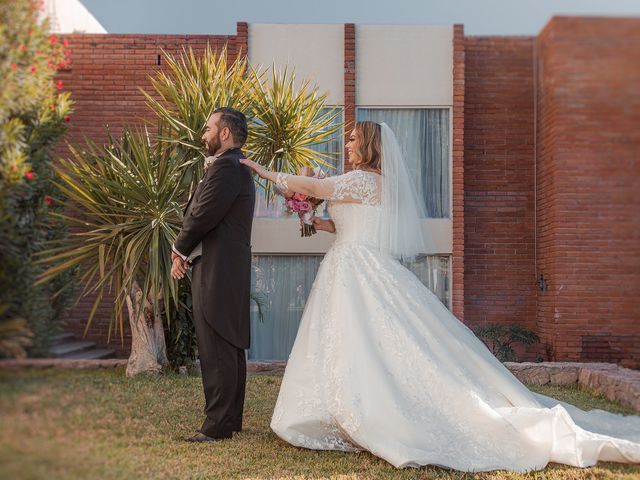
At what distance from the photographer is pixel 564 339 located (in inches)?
347

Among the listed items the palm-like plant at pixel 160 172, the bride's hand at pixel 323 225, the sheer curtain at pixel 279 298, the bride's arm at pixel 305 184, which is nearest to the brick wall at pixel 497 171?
the sheer curtain at pixel 279 298

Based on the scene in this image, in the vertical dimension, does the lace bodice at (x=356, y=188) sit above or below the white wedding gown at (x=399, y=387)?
above

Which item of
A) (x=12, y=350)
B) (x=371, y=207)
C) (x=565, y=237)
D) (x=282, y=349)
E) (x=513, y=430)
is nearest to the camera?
(x=12, y=350)

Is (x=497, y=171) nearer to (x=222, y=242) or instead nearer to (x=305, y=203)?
(x=305, y=203)

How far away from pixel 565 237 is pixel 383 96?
341 centimetres

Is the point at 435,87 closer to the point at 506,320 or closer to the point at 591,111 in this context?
the point at 506,320

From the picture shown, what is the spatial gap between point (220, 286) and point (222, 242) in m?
0.28

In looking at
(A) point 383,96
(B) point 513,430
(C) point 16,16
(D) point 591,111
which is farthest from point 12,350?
(A) point 383,96

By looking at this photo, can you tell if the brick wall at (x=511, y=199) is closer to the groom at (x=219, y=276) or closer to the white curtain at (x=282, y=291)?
the white curtain at (x=282, y=291)

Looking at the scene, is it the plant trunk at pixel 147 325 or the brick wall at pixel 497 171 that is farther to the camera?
the brick wall at pixel 497 171

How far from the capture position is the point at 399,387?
418cm

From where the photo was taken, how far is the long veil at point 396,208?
474 centimetres

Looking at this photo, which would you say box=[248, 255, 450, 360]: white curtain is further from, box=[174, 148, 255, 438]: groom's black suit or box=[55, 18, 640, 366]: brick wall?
box=[174, 148, 255, 438]: groom's black suit

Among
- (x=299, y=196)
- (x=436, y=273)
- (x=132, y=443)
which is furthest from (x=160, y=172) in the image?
(x=436, y=273)
